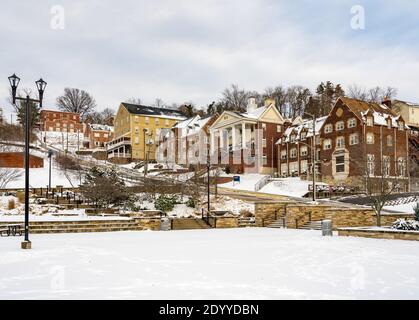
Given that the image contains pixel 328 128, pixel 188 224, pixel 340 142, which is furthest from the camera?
pixel 328 128

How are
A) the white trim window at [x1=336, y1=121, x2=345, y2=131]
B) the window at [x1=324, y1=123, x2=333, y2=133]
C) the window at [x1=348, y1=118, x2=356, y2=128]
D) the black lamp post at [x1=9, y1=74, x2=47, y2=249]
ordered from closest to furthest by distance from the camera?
the black lamp post at [x1=9, y1=74, x2=47, y2=249]
the window at [x1=348, y1=118, x2=356, y2=128]
the white trim window at [x1=336, y1=121, x2=345, y2=131]
the window at [x1=324, y1=123, x2=333, y2=133]

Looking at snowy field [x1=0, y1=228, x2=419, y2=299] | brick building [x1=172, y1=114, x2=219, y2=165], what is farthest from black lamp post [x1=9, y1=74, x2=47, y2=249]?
brick building [x1=172, y1=114, x2=219, y2=165]

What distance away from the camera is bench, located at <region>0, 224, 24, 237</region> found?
66.8 feet

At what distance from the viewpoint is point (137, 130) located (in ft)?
265

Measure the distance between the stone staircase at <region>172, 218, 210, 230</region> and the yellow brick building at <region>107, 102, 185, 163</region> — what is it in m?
50.5

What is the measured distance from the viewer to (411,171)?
1907 inches

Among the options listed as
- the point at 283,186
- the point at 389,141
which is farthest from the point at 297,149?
the point at 389,141

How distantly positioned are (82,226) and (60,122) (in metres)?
91.3

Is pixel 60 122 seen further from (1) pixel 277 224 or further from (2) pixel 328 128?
(1) pixel 277 224

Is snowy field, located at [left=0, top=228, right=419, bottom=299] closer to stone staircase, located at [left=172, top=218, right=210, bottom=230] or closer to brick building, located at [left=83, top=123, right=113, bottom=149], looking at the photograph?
stone staircase, located at [left=172, top=218, right=210, bottom=230]

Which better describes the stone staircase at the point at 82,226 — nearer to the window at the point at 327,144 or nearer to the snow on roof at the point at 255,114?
the window at the point at 327,144

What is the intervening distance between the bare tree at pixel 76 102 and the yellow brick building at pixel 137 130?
38.2m

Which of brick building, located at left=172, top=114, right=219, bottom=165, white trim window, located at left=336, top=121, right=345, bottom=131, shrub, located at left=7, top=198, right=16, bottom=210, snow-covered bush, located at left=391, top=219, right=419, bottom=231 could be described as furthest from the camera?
brick building, located at left=172, top=114, right=219, bottom=165
